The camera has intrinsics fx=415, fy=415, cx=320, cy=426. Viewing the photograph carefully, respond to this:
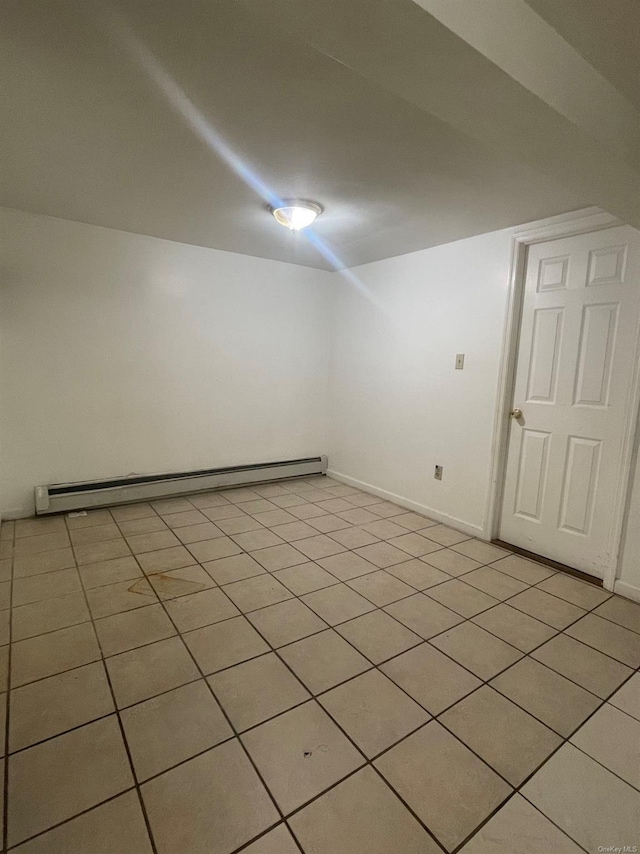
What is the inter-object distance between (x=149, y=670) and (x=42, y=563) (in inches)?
48.3

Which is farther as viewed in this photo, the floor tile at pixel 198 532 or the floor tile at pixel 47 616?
the floor tile at pixel 198 532

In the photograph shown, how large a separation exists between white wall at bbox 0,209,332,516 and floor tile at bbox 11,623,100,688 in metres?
1.63

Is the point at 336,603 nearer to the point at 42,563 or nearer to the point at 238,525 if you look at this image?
the point at 238,525

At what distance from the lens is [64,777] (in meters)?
1.19

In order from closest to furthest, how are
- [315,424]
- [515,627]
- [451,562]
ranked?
[515,627] → [451,562] → [315,424]

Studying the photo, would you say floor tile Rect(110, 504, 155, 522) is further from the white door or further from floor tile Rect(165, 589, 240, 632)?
the white door

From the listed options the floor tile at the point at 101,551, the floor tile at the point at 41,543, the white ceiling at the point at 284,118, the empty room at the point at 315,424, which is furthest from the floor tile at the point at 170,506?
the white ceiling at the point at 284,118

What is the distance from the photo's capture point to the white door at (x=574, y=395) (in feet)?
7.42

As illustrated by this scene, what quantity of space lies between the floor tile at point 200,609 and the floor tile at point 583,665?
55.1 inches

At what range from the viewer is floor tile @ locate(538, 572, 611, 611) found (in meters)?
2.21

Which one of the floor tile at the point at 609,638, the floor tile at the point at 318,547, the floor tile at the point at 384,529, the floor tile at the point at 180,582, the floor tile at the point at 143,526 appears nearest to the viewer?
the floor tile at the point at 609,638

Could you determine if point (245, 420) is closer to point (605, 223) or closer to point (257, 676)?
point (257, 676)

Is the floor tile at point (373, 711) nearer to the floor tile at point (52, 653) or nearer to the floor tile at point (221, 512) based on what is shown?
the floor tile at point (52, 653)

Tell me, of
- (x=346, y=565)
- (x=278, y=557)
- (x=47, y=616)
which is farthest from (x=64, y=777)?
(x=346, y=565)
